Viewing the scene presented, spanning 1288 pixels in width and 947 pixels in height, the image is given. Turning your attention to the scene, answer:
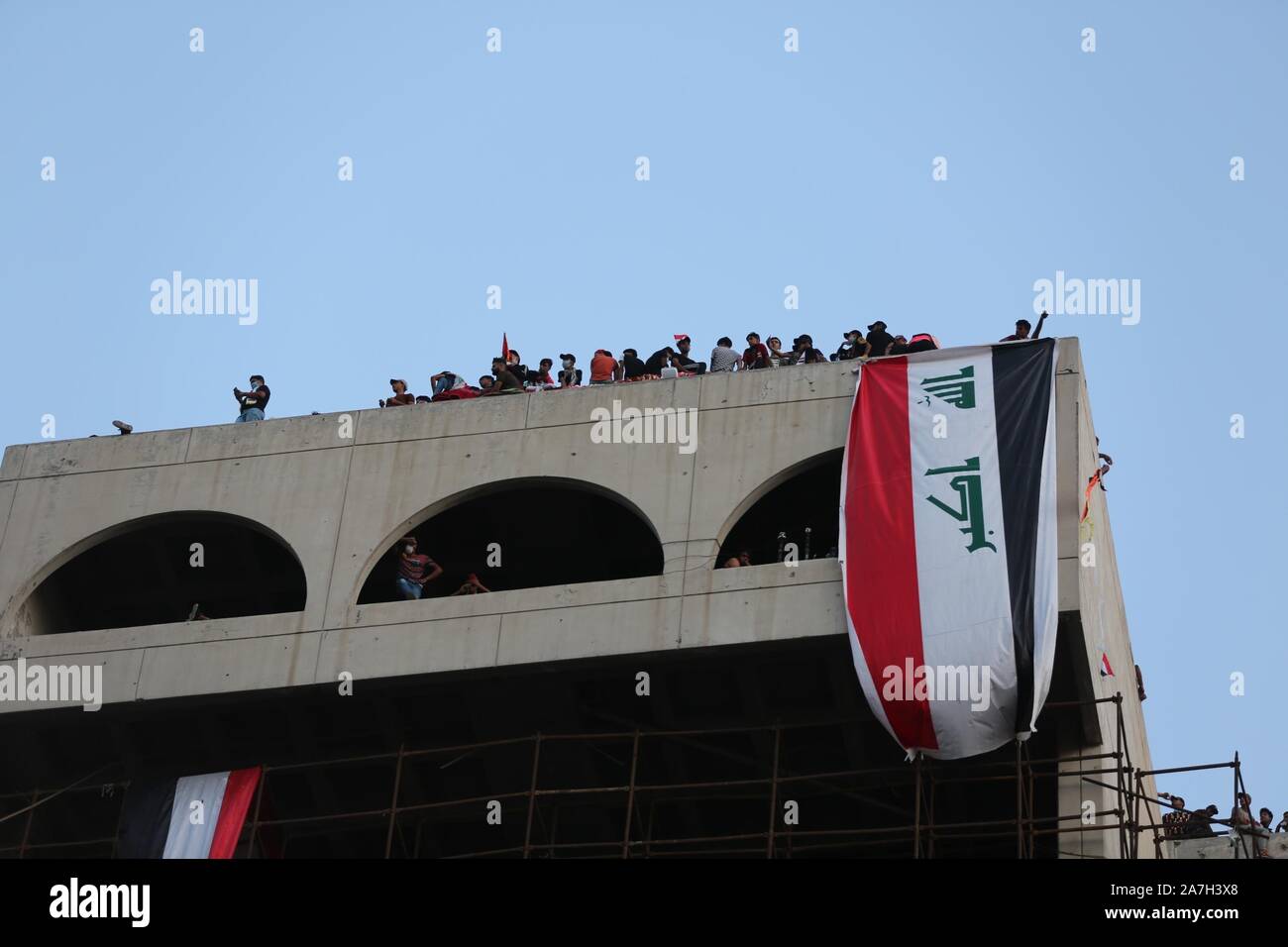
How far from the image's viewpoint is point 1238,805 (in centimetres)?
2873

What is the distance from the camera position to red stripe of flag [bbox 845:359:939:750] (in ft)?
80.4

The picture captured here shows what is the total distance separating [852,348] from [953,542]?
395 cm

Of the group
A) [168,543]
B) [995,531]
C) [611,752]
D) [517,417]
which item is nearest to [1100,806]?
[995,531]

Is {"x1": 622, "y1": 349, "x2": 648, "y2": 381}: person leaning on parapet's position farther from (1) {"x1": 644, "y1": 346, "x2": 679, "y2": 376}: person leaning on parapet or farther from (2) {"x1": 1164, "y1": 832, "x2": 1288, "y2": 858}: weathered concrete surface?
(2) {"x1": 1164, "y1": 832, "x2": 1288, "y2": 858}: weathered concrete surface

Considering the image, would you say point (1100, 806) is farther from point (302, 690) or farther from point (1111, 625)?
point (302, 690)

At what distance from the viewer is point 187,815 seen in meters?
27.3

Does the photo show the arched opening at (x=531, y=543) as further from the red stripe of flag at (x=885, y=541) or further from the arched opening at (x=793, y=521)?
the red stripe of flag at (x=885, y=541)

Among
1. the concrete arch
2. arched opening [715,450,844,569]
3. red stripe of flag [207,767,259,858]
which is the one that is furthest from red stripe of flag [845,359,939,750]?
red stripe of flag [207,767,259,858]

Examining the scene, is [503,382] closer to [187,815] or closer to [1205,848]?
[187,815]

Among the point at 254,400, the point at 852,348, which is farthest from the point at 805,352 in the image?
the point at 254,400

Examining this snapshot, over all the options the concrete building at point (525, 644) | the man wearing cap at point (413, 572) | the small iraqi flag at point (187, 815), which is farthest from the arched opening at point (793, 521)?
the small iraqi flag at point (187, 815)

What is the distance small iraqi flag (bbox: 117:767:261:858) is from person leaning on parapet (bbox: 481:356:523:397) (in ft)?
18.8

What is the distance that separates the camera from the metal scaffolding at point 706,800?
25391mm

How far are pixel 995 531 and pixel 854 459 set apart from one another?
203 cm
